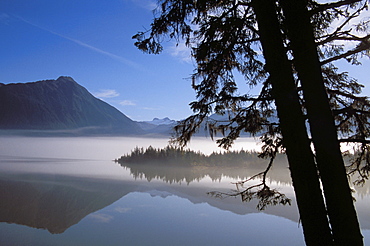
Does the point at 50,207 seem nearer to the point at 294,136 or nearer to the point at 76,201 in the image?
the point at 76,201

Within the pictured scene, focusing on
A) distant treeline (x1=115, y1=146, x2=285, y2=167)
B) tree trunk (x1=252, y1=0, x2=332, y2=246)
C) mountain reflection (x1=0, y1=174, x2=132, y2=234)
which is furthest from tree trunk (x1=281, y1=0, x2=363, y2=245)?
distant treeline (x1=115, y1=146, x2=285, y2=167)

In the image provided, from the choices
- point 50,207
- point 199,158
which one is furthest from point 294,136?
point 199,158

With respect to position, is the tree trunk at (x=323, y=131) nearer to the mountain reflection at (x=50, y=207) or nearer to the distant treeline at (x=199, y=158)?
the mountain reflection at (x=50, y=207)

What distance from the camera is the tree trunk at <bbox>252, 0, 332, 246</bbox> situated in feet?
8.13

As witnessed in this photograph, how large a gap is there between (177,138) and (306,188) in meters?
2.59

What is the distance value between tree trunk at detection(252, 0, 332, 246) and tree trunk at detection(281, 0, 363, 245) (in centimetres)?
9

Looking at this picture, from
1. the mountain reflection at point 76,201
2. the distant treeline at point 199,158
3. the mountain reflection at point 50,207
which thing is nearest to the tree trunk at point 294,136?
the mountain reflection at point 76,201

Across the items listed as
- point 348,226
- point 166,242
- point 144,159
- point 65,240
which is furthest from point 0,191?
point 348,226

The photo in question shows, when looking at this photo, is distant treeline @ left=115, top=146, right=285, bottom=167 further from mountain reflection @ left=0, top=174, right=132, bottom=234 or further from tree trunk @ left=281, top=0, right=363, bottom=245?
tree trunk @ left=281, top=0, right=363, bottom=245

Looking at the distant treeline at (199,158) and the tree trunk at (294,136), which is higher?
the tree trunk at (294,136)

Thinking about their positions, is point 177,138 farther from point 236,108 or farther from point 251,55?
point 251,55

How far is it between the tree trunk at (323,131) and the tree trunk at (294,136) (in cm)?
9

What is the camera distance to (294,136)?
2.66 metres

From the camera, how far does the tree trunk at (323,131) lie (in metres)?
2.37
